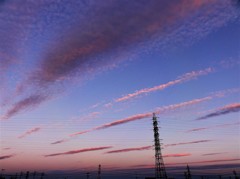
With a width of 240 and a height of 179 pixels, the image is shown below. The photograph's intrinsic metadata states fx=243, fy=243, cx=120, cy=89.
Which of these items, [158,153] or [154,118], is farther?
[154,118]

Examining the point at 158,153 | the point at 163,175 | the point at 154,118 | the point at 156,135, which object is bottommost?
the point at 163,175

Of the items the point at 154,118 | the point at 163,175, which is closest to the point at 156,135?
the point at 154,118

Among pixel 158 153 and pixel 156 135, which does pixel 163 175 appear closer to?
pixel 158 153

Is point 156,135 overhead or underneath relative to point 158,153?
overhead

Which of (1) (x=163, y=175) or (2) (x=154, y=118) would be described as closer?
(1) (x=163, y=175)

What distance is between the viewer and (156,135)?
65.9 m

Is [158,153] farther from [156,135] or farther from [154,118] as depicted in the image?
[154,118]

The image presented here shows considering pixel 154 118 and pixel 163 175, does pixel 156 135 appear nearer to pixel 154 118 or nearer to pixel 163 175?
pixel 154 118

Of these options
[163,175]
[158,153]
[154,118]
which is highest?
[154,118]

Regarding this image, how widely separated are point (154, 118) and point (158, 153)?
10.6 m

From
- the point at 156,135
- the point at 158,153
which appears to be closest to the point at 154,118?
the point at 156,135

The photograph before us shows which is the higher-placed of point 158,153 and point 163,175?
point 158,153

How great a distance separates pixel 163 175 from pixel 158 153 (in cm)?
548

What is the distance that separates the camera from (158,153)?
62250 mm
